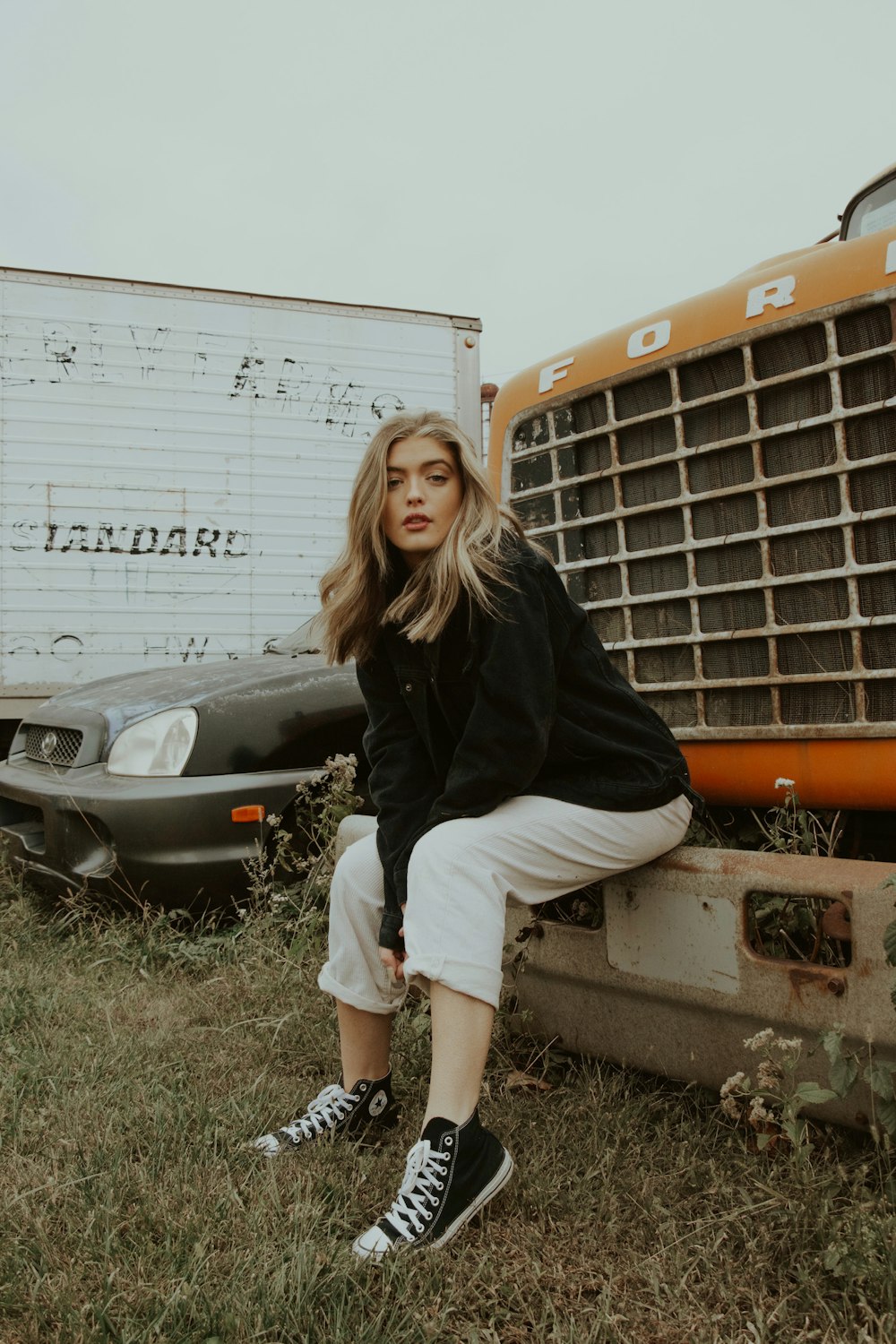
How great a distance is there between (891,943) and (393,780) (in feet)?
3.34

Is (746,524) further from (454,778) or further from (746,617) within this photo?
(454,778)

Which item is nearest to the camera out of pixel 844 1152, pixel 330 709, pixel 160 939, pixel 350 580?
pixel 844 1152

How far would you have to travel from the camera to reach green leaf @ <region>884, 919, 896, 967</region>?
67.1 inches

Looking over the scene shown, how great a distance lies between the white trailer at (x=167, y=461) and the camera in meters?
5.95

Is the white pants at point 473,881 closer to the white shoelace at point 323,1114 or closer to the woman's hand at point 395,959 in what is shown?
the woman's hand at point 395,959

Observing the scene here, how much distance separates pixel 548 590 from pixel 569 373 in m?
0.73

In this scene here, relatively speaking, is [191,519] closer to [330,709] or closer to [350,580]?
[330,709]

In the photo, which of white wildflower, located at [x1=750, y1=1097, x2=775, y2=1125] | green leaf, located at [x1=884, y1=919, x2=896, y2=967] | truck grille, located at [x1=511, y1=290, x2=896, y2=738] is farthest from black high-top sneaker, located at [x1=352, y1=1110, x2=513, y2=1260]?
truck grille, located at [x1=511, y1=290, x2=896, y2=738]

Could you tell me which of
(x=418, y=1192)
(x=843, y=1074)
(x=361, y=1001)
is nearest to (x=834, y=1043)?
(x=843, y=1074)

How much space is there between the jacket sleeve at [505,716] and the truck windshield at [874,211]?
6.28ft

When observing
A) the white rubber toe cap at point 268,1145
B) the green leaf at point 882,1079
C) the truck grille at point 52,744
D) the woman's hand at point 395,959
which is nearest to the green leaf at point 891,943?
the green leaf at point 882,1079

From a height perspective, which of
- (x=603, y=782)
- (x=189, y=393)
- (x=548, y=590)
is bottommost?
(x=603, y=782)

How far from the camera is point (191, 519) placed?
6129 mm

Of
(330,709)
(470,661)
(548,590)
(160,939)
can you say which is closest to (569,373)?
(548,590)
